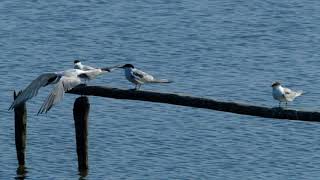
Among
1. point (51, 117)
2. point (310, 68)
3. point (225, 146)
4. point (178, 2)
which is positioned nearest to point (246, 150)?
point (225, 146)

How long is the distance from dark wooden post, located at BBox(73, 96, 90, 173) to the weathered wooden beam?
920 mm

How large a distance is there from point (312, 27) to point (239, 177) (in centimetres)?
1613

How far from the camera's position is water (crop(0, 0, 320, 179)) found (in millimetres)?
25781

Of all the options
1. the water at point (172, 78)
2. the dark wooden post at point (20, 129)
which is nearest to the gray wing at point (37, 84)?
the dark wooden post at point (20, 129)

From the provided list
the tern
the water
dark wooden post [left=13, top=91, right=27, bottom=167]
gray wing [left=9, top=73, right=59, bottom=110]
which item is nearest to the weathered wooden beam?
the tern

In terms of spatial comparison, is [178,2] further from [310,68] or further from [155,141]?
[155,141]

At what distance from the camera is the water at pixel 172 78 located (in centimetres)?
2578

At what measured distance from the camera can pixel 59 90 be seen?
20625 millimetres

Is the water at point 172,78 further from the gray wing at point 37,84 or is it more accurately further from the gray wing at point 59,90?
the gray wing at point 59,90

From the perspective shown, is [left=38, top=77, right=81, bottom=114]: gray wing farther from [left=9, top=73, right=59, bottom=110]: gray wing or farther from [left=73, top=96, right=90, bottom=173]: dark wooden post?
[left=73, top=96, right=90, bottom=173]: dark wooden post

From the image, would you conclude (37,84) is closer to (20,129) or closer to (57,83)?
(57,83)

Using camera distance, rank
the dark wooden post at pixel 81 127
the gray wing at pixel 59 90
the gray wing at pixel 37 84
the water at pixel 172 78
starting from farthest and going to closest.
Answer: the water at pixel 172 78, the dark wooden post at pixel 81 127, the gray wing at pixel 37 84, the gray wing at pixel 59 90

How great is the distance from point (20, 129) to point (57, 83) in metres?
4.07

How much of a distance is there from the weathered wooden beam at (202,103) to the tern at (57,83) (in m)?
0.50
